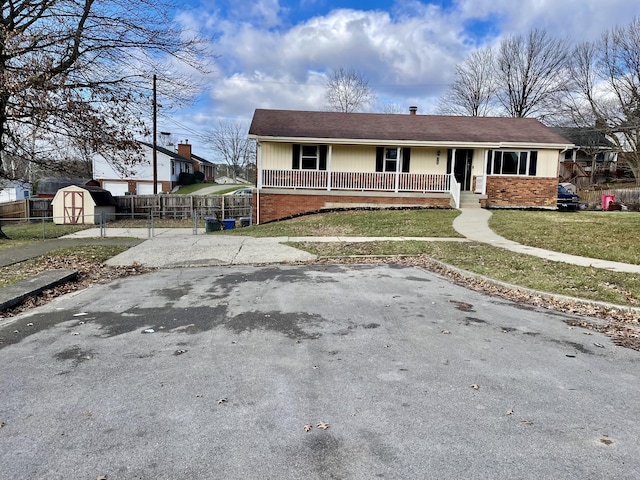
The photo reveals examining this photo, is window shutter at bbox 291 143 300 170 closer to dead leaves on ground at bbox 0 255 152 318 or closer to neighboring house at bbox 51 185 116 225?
neighboring house at bbox 51 185 116 225

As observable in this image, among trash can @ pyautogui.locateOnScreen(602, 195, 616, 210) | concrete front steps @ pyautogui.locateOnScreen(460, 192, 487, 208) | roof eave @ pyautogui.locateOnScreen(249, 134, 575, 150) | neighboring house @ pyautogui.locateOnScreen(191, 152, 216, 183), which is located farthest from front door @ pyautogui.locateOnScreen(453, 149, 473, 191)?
neighboring house @ pyautogui.locateOnScreen(191, 152, 216, 183)

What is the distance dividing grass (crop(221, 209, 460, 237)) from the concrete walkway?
18.2 inches

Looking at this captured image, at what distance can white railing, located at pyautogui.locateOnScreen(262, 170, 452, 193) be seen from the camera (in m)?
22.0

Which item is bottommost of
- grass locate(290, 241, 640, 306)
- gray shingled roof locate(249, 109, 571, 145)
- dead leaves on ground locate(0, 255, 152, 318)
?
dead leaves on ground locate(0, 255, 152, 318)

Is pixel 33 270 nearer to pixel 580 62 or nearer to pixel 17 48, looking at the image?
pixel 17 48

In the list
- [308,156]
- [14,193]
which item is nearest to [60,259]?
[308,156]

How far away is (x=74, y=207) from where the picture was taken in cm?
2511

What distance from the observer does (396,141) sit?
70.5 ft

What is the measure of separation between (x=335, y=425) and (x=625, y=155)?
5531cm

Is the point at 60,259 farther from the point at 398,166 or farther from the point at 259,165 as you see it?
the point at 398,166

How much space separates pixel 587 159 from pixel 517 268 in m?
60.9

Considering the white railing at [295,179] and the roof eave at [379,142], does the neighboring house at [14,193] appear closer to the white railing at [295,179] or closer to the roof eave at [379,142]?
the white railing at [295,179]

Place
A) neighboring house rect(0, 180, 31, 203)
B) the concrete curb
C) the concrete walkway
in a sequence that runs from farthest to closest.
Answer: neighboring house rect(0, 180, 31, 203), the concrete walkway, the concrete curb

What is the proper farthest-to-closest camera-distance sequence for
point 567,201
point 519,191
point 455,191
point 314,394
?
point 567,201 → point 519,191 → point 455,191 → point 314,394
